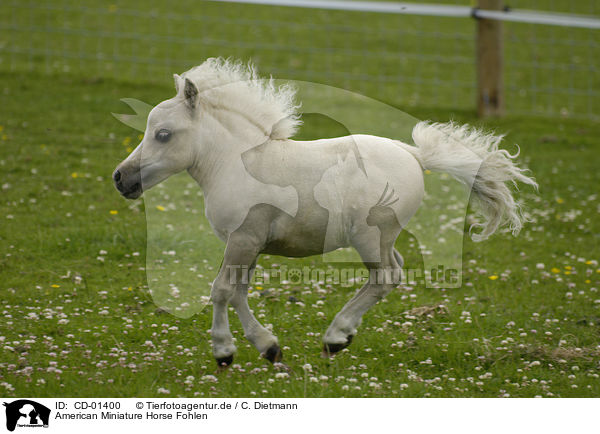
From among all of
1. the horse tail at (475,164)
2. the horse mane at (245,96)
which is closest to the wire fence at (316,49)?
A: the horse tail at (475,164)

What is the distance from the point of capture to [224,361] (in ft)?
15.9

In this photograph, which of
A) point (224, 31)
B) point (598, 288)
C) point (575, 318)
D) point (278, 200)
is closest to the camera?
point (278, 200)

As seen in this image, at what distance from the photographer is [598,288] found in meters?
6.92

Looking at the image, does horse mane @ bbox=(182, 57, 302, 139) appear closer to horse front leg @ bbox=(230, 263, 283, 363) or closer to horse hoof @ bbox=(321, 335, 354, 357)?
horse front leg @ bbox=(230, 263, 283, 363)

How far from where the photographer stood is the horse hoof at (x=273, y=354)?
487 centimetres

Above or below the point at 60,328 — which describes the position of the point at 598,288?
above

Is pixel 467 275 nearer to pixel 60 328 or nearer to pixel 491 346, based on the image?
pixel 491 346

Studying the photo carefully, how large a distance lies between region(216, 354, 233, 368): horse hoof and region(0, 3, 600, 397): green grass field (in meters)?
0.06

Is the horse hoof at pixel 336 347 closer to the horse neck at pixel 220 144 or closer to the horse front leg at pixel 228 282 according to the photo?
the horse front leg at pixel 228 282
